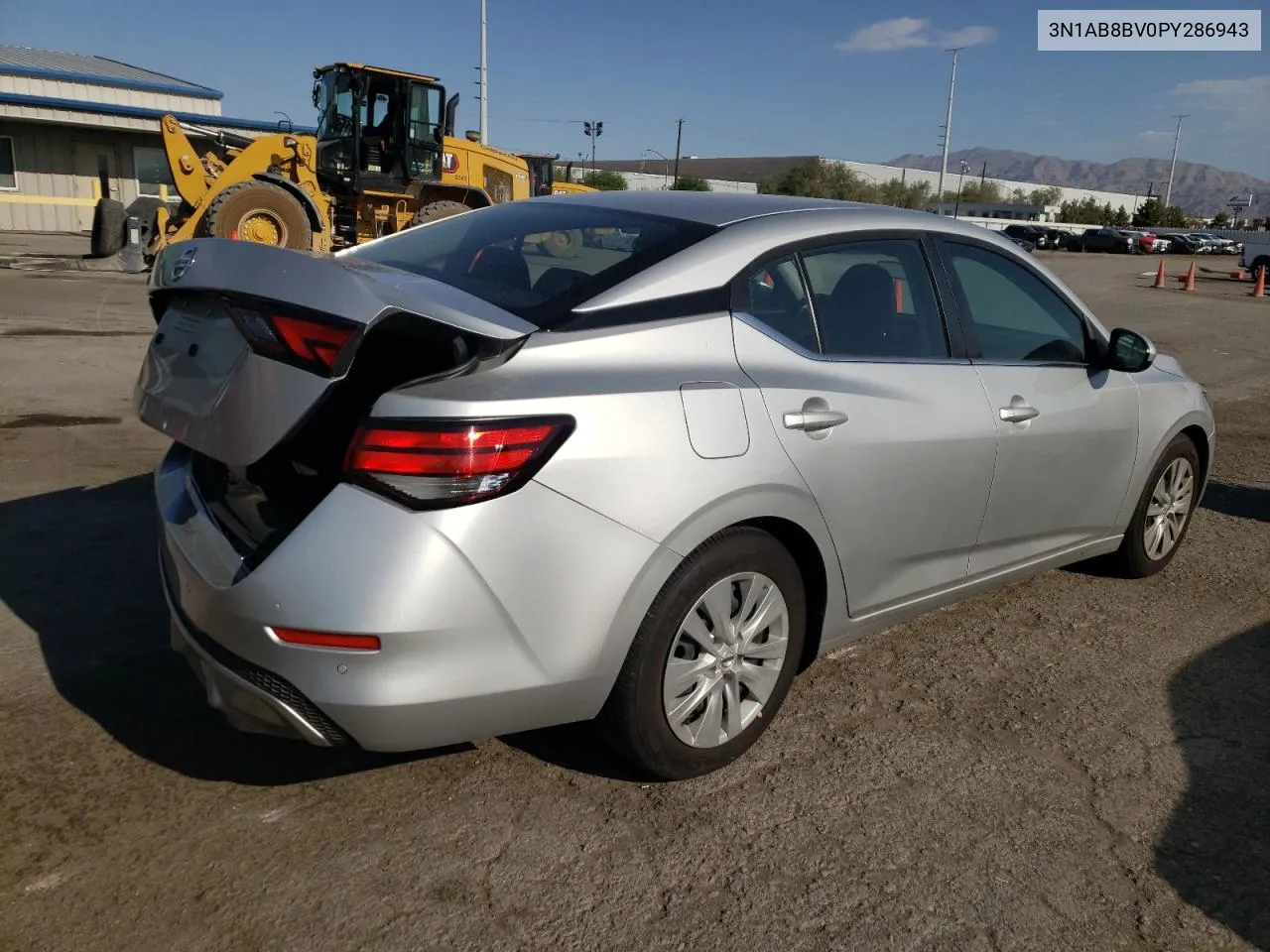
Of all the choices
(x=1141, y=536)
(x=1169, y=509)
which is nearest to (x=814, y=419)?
(x=1141, y=536)

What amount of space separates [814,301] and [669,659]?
1.24 m

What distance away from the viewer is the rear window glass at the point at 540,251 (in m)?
2.84

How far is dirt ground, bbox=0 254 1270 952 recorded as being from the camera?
7.85 ft

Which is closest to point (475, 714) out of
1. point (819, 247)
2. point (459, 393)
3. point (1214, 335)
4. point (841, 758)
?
point (459, 393)

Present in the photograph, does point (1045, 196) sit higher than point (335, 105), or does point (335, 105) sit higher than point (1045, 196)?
point (1045, 196)

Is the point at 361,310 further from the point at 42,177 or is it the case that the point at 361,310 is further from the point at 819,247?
the point at 42,177

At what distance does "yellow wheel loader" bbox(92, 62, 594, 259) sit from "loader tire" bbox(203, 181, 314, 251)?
0.01 meters

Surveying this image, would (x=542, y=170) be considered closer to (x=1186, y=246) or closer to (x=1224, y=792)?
(x=1224, y=792)

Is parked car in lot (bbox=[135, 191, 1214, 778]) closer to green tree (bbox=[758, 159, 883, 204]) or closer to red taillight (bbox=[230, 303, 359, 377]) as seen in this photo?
red taillight (bbox=[230, 303, 359, 377])

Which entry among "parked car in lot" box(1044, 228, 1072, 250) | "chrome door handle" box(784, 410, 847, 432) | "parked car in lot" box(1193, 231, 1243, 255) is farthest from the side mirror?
"parked car in lot" box(1193, 231, 1243, 255)

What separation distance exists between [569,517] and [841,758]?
1304mm

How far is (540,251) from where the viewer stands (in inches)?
129

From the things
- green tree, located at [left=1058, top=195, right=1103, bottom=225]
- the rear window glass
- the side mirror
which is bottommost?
the side mirror

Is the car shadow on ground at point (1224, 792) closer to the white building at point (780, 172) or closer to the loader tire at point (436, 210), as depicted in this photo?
the loader tire at point (436, 210)
